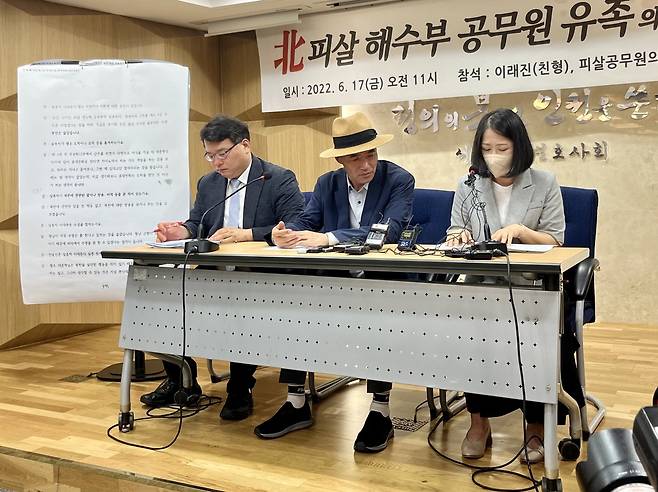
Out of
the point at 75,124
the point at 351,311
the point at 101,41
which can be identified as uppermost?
the point at 101,41

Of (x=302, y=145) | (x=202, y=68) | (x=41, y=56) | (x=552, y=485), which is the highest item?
(x=202, y=68)

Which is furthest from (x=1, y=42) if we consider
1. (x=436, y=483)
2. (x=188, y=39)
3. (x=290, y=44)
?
(x=436, y=483)

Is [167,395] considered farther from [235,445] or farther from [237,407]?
[235,445]

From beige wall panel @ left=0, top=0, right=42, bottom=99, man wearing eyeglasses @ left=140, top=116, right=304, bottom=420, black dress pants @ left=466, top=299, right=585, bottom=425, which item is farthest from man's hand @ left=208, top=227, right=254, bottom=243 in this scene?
beige wall panel @ left=0, top=0, right=42, bottom=99

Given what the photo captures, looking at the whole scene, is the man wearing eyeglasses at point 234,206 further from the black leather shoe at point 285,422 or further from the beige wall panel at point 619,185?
the beige wall panel at point 619,185

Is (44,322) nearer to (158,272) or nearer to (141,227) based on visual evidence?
(141,227)

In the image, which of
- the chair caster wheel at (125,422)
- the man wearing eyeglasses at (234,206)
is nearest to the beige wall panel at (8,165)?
the man wearing eyeglasses at (234,206)

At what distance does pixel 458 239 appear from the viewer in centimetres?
231

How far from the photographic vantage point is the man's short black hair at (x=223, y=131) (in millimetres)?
2922

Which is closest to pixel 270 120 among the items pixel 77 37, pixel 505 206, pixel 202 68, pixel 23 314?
pixel 202 68

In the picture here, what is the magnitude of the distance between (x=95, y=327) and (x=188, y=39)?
2190 mm

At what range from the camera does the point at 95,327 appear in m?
4.73

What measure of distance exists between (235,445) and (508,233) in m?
1.23

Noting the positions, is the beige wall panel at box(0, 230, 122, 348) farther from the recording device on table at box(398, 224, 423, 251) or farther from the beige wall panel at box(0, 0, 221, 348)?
the recording device on table at box(398, 224, 423, 251)
